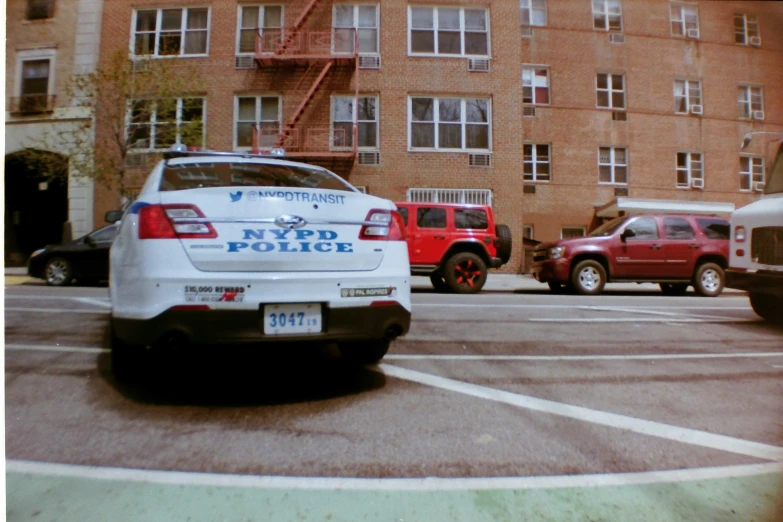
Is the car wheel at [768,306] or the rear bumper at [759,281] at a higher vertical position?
Result: the rear bumper at [759,281]

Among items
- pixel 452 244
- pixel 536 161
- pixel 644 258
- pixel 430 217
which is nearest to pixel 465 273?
pixel 452 244

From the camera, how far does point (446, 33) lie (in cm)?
1527

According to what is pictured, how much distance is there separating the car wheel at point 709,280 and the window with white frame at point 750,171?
5149 millimetres

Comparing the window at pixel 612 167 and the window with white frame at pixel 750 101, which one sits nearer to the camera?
the window with white frame at pixel 750 101

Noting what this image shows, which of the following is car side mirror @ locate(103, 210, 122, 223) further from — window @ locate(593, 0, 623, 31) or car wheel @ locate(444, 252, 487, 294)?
car wheel @ locate(444, 252, 487, 294)

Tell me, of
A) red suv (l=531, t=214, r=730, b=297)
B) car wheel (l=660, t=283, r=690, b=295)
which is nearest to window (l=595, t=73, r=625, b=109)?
red suv (l=531, t=214, r=730, b=297)

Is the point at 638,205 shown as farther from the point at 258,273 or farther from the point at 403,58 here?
the point at 258,273

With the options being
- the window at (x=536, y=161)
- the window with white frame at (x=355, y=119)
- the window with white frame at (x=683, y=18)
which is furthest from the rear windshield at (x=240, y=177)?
the window at (x=536, y=161)

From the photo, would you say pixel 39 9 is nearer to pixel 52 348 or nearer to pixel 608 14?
pixel 52 348

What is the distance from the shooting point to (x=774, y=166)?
13.1 feet

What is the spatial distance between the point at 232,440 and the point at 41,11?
7.96 feet

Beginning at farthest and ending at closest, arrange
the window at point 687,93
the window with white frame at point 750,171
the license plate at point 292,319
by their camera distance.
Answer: the window at point 687,93, the window with white frame at point 750,171, the license plate at point 292,319

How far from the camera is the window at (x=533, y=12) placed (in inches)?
291

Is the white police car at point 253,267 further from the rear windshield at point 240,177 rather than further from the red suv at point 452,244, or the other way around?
the red suv at point 452,244
